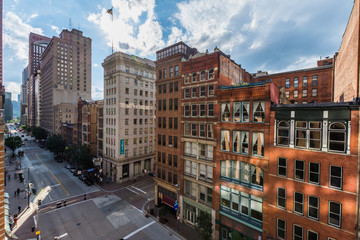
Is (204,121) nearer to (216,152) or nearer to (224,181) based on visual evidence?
(216,152)

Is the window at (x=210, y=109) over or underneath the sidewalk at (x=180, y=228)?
over

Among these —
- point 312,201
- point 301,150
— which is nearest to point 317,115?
point 301,150

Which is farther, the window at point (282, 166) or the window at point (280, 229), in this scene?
the window at point (282, 166)

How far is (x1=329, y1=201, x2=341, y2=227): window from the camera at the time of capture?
13.9 meters

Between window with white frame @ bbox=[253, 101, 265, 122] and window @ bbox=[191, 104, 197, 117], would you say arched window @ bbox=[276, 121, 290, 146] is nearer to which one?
window with white frame @ bbox=[253, 101, 265, 122]

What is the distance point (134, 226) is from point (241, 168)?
19376mm

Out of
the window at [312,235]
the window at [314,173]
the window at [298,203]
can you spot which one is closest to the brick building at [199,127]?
the window at [298,203]

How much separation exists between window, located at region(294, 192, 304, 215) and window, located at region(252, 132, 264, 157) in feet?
16.2

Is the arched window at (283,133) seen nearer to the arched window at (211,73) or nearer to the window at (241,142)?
the window at (241,142)

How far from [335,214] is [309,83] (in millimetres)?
42382

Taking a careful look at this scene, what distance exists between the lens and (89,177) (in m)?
42.6

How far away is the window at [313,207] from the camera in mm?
14992

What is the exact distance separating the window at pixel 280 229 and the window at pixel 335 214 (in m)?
4.13

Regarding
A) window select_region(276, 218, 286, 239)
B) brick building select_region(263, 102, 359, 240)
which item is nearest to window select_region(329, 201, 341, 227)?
brick building select_region(263, 102, 359, 240)
